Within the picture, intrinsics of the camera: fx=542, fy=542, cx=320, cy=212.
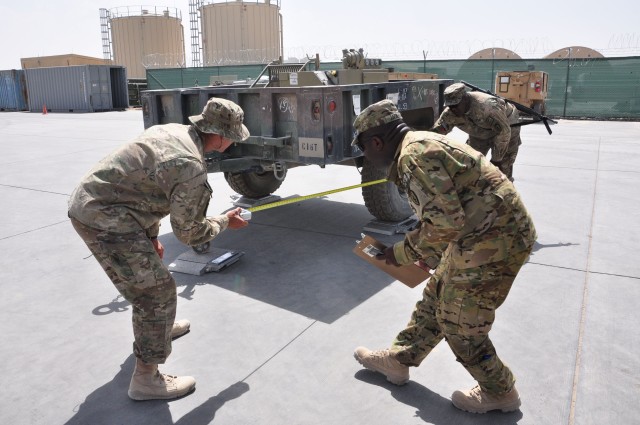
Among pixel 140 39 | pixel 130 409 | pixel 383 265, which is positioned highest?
pixel 140 39

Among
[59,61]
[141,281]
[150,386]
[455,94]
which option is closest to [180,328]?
[150,386]

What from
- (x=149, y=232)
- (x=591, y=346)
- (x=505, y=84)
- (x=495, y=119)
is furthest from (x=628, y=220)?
(x=505, y=84)

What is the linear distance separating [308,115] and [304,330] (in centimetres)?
200

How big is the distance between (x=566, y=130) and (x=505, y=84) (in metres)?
3.16

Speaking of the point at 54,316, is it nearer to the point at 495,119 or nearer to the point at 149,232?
the point at 149,232

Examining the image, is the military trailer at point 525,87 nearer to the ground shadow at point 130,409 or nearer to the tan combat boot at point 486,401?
the tan combat boot at point 486,401

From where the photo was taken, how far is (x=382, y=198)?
563 cm

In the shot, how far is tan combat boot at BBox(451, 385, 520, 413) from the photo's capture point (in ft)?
9.02

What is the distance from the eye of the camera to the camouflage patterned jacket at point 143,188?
2697 mm

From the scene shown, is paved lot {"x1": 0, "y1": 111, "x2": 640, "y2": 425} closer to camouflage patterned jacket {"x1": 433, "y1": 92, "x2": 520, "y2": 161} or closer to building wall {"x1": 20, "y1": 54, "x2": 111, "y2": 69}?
camouflage patterned jacket {"x1": 433, "y1": 92, "x2": 520, "y2": 161}

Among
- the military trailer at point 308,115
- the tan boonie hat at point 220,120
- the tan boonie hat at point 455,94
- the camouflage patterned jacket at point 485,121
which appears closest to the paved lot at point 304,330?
the military trailer at point 308,115

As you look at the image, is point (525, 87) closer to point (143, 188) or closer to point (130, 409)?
point (143, 188)

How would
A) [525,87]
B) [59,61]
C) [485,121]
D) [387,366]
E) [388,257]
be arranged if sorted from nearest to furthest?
1. [388,257]
2. [387,366]
3. [485,121]
4. [525,87]
5. [59,61]

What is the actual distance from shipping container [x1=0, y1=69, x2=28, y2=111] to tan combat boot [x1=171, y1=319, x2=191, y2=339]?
1190 inches
